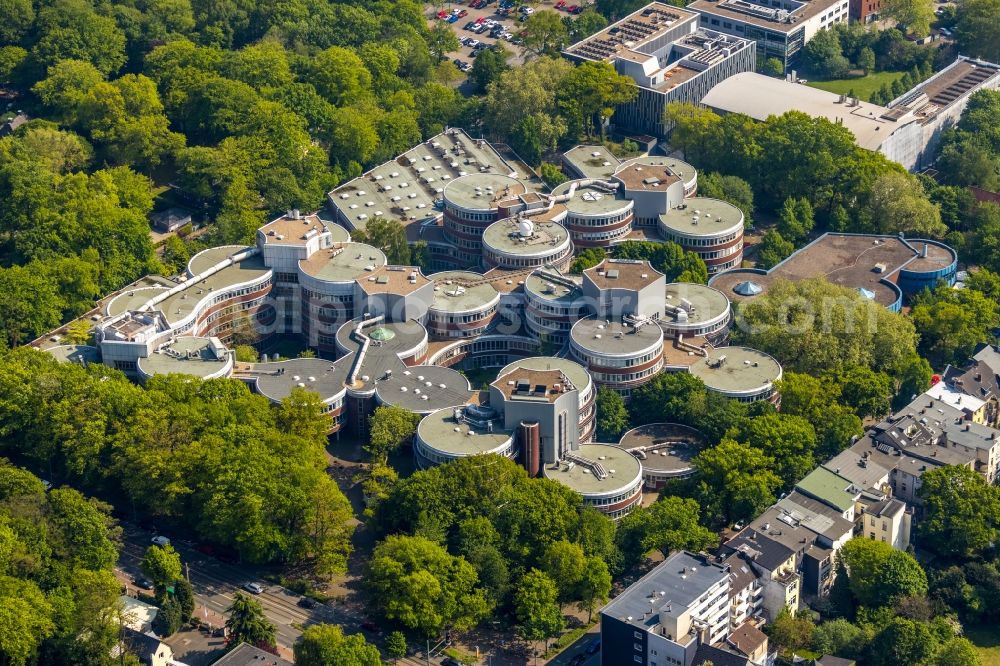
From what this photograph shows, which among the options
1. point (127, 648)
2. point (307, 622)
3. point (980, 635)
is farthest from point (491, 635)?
point (980, 635)

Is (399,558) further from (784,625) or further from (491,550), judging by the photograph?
(784,625)

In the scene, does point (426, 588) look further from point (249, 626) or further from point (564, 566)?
point (249, 626)

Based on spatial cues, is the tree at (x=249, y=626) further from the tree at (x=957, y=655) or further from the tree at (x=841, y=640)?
the tree at (x=957, y=655)

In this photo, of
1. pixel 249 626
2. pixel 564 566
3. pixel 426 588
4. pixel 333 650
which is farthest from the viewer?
pixel 564 566

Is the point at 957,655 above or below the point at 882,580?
below

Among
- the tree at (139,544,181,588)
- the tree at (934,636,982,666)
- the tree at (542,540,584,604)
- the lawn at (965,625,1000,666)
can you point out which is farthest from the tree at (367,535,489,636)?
the lawn at (965,625,1000,666)

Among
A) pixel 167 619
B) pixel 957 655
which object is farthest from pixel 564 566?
pixel 167 619

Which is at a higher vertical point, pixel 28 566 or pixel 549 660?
pixel 28 566
